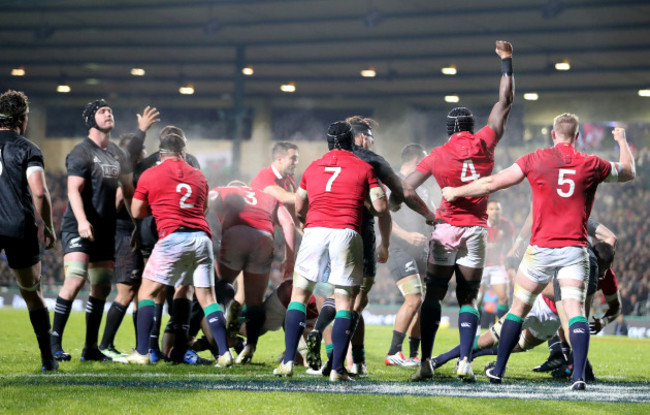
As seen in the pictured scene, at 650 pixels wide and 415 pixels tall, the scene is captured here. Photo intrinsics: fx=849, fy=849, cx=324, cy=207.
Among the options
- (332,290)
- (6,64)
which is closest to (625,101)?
(6,64)

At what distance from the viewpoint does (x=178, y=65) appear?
27.4 meters

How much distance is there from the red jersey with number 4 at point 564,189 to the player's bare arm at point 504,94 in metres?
0.59

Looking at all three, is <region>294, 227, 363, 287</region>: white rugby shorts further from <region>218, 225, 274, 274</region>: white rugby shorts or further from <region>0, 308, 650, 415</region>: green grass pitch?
<region>218, 225, 274, 274</region>: white rugby shorts

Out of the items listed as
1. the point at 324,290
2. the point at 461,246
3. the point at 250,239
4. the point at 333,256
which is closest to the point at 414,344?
the point at 324,290

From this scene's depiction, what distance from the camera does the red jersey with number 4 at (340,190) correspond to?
633 cm

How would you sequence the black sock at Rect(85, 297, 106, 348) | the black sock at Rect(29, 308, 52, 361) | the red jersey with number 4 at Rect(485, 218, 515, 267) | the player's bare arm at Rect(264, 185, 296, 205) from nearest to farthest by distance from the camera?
1. the black sock at Rect(29, 308, 52, 361)
2. the black sock at Rect(85, 297, 106, 348)
3. the player's bare arm at Rect(264, 185, 296, 205)
4. the red jersey with number 4 at Rect(485, 218, 515, 267)

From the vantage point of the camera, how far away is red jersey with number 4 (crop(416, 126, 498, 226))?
6.84 meters

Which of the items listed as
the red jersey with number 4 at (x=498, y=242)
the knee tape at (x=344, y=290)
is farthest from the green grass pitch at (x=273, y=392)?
the red jersey with number 4 at (x=498, y=242)

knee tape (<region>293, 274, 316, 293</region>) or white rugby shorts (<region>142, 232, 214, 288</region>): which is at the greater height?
white rugby shorts (<region>142, 232, 214, 288</region>)

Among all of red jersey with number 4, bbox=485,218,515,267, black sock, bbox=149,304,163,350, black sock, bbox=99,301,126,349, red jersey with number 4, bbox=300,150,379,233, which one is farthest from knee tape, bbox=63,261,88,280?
red jersey with number 4, bbox=485,218,515,267

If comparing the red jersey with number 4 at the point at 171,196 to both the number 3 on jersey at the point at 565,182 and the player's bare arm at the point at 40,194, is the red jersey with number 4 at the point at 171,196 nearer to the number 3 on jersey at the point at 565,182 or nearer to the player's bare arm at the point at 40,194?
the player's bare arm at the point at 40,194

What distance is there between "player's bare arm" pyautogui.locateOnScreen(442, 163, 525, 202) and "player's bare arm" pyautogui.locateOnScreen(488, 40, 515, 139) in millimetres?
547

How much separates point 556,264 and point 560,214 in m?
0.37

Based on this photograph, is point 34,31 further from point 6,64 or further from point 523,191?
point 523,191
